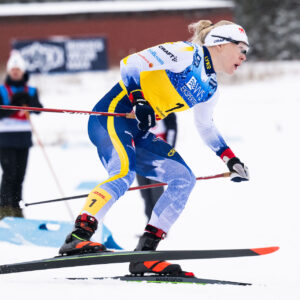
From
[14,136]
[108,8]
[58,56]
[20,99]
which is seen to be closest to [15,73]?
[20,99]

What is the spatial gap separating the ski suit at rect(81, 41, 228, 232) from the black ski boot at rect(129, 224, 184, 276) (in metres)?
0.05

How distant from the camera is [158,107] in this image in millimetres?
3574

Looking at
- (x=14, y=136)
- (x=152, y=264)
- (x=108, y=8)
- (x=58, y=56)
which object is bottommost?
(x=58, y=56)

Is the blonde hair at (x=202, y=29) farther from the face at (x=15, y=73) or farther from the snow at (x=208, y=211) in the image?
the face at (x=15, y=73)

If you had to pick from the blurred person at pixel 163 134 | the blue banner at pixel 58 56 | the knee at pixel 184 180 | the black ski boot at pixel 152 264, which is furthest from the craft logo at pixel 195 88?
the blue banner at pixel 58 56

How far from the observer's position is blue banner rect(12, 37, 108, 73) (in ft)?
81.0

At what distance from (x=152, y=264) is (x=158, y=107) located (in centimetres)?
98

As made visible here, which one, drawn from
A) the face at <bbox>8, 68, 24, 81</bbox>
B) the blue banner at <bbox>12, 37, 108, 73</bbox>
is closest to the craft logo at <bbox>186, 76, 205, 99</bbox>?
the face at <bbox>8, 68, 24, 81</bbox>

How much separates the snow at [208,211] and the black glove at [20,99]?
110 cm

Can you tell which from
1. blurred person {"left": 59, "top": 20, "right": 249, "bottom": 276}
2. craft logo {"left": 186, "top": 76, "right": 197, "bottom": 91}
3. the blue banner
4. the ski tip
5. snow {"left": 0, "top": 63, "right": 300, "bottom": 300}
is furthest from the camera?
the blue banner

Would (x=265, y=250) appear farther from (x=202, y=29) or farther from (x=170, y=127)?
(x=170, y=127)

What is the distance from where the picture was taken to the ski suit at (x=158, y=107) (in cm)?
344

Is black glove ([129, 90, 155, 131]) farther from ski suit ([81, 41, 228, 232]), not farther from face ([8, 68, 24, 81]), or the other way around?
face ([8, 68, 24, 81])

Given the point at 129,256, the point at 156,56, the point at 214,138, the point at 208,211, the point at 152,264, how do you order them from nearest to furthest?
1. the point at 129,256
2. the point at 152,264
3. the point at 156,56
4. the point at 214,138
5. the point at 208,211
